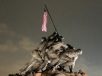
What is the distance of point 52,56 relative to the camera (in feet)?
58.9

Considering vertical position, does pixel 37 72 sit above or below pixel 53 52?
below

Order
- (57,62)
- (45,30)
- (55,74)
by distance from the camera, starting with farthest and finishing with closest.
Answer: (45,30)
(57,62)
(55,74)

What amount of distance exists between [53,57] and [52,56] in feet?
0.35

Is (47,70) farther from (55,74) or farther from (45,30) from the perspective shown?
(45,30)

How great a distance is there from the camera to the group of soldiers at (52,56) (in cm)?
1792

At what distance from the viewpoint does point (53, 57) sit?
1797 cm

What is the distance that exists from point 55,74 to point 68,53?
7.59ft

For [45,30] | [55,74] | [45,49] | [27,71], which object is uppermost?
[45,30]

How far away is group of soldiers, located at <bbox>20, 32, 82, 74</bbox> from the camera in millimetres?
17922

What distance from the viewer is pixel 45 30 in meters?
22.0

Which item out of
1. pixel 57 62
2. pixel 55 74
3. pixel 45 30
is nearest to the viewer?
pixel 55 74

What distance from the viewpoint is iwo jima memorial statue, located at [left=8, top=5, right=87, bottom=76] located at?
17.4m

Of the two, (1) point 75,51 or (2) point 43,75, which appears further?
(1) point 75,51

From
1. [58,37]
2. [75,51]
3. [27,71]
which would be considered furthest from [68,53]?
[27,71]
